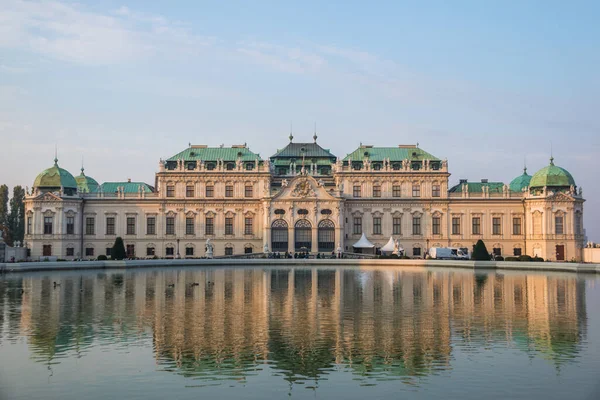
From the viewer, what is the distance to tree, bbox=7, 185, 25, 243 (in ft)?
371

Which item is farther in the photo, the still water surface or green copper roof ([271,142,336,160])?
green copper roof ([271,142,336,160])

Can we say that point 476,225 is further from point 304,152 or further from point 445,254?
point 304,152

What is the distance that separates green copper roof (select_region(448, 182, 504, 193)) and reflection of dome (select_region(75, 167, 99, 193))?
5603 cm

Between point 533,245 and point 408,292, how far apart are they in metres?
58.2

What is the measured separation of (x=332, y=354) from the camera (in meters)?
26.1

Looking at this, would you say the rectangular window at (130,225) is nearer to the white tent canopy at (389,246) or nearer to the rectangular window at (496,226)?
the white tent canopy at (389,246)

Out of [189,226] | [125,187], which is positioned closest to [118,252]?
[189,226]

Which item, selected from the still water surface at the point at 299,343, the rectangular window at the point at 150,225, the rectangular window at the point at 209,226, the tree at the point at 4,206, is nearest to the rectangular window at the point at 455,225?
the rectangular window at the point at 209,226

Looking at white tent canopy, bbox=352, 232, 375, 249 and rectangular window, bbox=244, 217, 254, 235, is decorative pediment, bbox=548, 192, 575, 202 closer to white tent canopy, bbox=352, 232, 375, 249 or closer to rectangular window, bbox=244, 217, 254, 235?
white tent canopy, bbox=352, 232, 375, 249

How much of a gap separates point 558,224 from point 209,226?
50621mm

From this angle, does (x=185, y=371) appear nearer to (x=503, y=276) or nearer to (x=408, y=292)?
(x=408, y=292)

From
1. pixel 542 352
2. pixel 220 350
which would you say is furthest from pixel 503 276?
pixel 220 350

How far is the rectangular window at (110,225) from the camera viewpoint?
104m

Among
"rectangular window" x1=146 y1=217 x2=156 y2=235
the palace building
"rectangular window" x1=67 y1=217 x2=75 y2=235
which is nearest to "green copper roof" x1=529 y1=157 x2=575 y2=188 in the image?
the palace building
